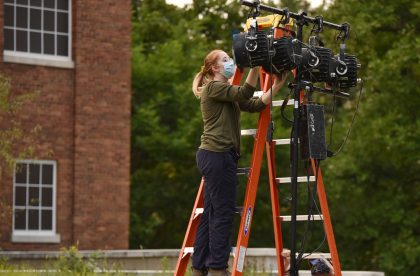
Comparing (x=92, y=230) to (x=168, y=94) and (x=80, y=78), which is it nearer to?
(x=80, y=78)

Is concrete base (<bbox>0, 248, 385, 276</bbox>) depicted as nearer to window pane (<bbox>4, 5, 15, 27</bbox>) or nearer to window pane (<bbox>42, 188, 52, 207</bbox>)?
window pane (<bbox>42, 188, 52, 207</bbox>)

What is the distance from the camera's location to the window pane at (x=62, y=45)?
2434cm

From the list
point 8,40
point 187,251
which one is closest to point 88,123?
point 8,40

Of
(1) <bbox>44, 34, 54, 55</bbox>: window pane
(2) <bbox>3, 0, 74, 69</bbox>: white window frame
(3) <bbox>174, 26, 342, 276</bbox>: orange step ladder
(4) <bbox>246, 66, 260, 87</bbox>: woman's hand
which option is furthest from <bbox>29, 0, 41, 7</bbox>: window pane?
(4) <bbox>246, 66, 260, 87</bbox>: woman's hand

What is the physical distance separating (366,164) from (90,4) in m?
9.50

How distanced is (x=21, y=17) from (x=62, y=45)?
39.0 inches

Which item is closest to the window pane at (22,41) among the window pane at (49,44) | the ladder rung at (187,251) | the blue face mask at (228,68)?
the window pane at (49,44)

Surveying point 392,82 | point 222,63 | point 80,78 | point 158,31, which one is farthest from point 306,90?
point 158,31

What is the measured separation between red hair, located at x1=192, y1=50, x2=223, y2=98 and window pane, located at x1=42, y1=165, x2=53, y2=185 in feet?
46.1

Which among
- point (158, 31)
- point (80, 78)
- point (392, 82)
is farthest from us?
point (158, 31)

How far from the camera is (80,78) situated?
80.3 feet

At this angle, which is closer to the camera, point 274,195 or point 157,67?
point 274,195

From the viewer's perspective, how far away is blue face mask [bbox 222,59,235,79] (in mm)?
10109

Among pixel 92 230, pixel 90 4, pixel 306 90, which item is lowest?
pixel 92 230
